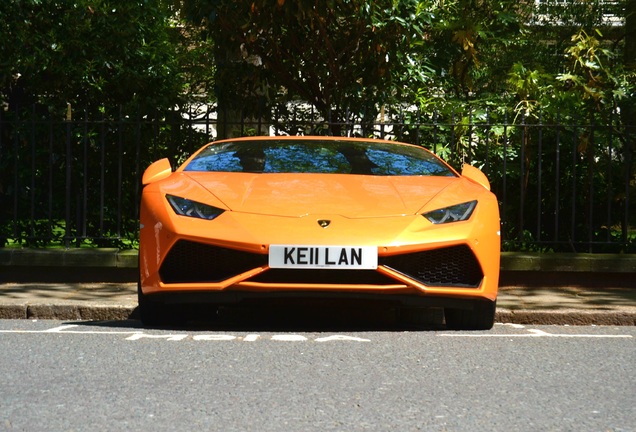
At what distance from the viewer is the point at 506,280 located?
1015 centimetres

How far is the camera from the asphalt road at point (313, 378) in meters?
4.79

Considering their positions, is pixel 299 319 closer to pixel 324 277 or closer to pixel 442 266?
pixel 324 277

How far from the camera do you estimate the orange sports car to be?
6.98 meters

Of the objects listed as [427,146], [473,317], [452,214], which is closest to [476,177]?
[452,214]

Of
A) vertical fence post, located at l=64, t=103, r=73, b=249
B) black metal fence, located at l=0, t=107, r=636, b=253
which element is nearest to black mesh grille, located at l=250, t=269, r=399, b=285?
vertical fence post, located at l=64, t=103, r=73, b=249

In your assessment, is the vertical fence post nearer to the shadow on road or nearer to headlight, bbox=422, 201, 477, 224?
the shadow on road

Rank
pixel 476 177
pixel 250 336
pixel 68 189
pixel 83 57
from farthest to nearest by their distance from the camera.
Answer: pixel 83 57 < pixel 68 189 < pixel 476 177 < pixel 250 336

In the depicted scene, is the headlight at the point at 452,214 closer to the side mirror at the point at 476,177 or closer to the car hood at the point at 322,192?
the car hood at the point at 322,192

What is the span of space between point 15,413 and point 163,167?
3.39m

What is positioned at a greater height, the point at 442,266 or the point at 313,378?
the point at 442,266

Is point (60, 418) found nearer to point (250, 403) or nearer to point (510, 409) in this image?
point (250, 403)

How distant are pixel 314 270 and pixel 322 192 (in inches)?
27.8

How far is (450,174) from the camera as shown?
8188mm

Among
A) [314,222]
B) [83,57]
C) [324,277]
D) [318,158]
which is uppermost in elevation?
[83,57]
